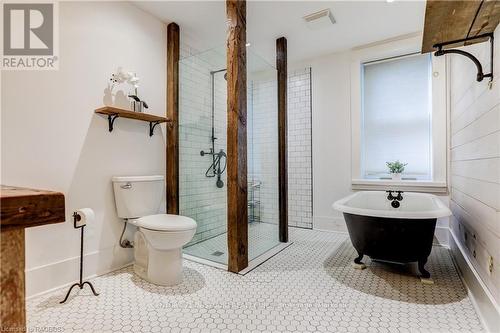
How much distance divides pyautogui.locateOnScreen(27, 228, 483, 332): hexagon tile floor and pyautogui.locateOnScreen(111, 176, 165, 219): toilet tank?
20.4 inches

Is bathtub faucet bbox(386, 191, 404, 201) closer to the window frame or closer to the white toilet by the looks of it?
the window frame

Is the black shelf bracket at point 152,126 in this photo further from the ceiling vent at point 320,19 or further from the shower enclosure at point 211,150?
the ceiling vent at point 320,19

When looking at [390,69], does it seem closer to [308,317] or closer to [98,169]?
[308,317]

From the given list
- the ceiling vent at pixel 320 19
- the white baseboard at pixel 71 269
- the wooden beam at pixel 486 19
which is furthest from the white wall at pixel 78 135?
the wooden beam at pixel 486 19

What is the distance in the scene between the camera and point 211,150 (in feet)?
9.23

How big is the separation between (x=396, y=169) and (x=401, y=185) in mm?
195

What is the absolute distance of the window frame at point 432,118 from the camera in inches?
112

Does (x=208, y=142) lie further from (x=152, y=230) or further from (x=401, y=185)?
(x=401, y=185)

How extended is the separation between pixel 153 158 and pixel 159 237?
101cm

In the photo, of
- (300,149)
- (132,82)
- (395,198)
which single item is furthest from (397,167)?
(132,82)

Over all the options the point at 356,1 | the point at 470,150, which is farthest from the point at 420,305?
the point at 356,1

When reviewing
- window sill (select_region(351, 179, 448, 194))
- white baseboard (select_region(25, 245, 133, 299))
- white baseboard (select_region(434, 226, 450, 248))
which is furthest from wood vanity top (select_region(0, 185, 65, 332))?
white baseboard (select_region(434, 226, 450, 248))

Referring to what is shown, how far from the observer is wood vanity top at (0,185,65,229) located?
0.60 meters

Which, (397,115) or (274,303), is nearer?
(274,303)
